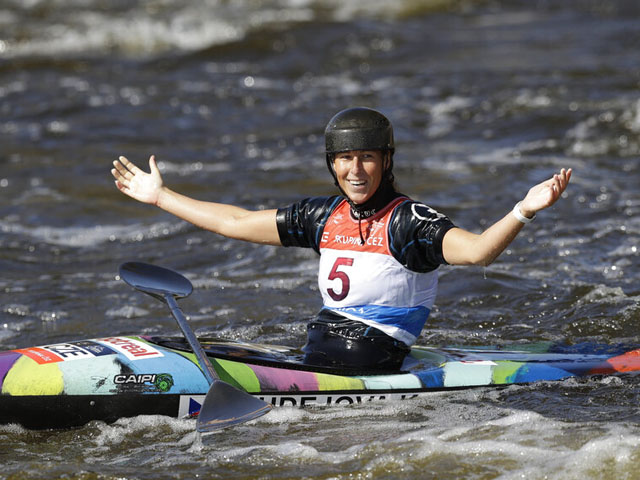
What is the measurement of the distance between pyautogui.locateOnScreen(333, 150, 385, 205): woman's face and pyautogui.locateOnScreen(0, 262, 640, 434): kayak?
2.55ft

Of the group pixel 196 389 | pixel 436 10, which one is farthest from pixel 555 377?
pixel 436 10

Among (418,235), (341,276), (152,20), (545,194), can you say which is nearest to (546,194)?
(545,194)

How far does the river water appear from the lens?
151 inches

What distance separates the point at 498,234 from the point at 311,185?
5196 millimetres

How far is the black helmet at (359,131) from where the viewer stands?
4.00 m

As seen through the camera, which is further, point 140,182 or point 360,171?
point 140,182

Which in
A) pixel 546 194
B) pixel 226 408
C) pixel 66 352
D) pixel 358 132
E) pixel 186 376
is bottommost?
pixel 226 408

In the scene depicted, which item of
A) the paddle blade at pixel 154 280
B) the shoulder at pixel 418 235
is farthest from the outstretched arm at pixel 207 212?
the shoulder at pixel 418 235

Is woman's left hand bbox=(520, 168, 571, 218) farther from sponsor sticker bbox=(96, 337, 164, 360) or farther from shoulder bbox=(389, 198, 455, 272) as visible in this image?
sponsor sticker bbox=(96, 337, 164, 360)

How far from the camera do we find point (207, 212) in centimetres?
448

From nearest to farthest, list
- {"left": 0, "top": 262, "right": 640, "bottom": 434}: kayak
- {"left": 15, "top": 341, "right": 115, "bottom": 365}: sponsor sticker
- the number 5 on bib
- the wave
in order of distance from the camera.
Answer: {"left": 0, "top": 262, "right": 640, "bottom": 434}: kayak
{"left": 15, "top": 341, "right": 115, "bottom": 365}: sponsor sticker
the number 5 on bib
the wave

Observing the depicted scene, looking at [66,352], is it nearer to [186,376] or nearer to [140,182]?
[186,376]

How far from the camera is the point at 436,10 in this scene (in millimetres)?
16750

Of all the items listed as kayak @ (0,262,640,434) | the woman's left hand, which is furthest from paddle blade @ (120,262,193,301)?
the woman's left hand
